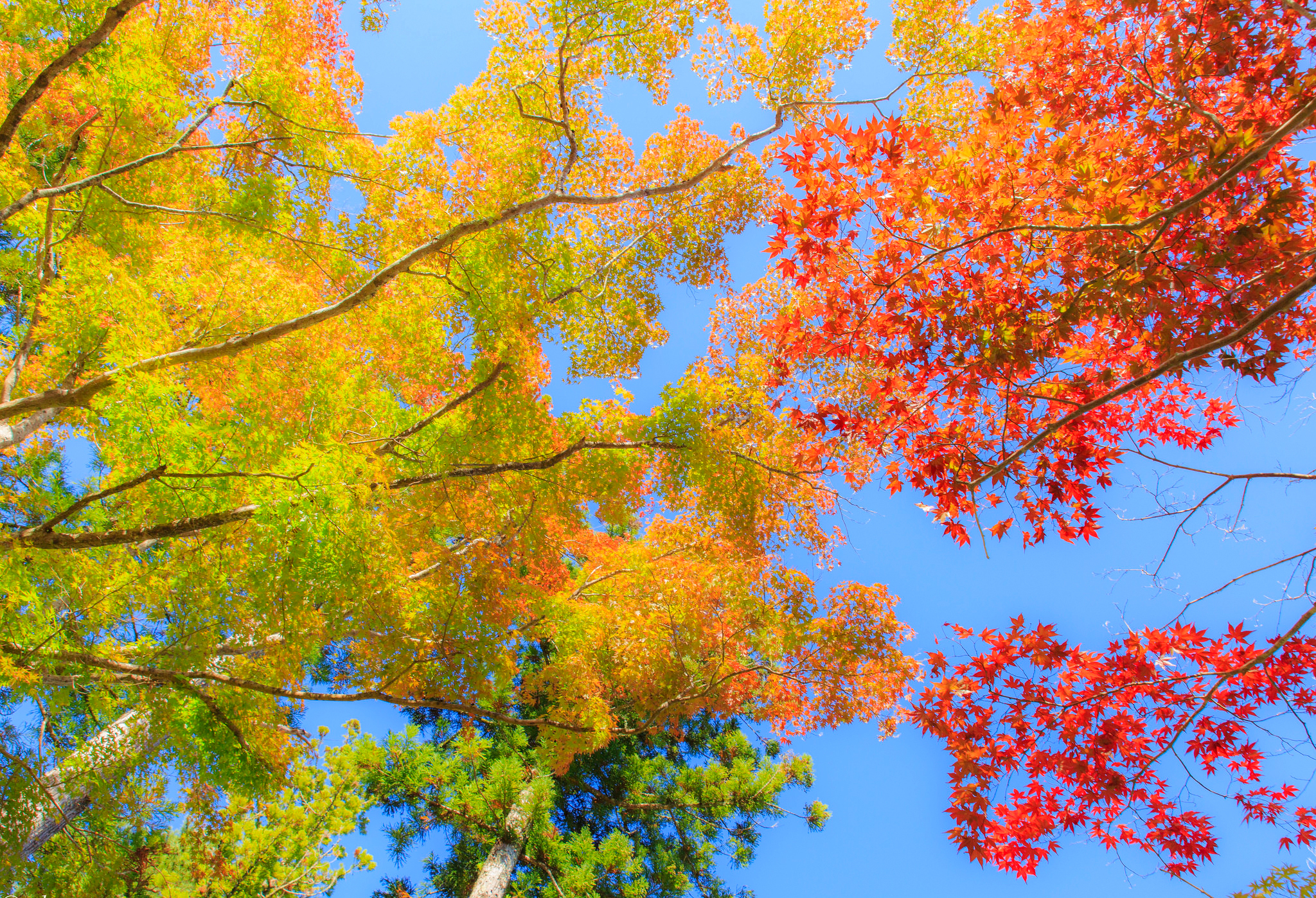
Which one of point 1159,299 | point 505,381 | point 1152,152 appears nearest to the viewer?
point 1159,299

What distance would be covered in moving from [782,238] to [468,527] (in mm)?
3617

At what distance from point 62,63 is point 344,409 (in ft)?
7.01

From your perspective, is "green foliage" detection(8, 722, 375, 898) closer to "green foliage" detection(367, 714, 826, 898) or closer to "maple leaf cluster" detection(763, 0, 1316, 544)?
"green foliage" detection(367, 714, 826, 898)

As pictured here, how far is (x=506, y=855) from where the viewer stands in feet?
21.9

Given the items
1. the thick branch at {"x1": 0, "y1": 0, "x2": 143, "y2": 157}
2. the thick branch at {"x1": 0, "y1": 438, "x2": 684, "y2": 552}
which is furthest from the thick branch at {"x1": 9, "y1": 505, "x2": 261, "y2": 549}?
the thick branch at {"x1": 0, "y1": 0, "x2": 143, "y2": 157}

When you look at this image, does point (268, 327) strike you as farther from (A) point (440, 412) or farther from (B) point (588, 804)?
(B) point (588, 804)

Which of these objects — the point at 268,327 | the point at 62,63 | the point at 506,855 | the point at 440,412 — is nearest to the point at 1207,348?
the point at 440,412

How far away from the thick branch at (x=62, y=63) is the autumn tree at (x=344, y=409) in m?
0.03

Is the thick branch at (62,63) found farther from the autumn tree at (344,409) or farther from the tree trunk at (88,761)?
the tree trunk at (88,761)

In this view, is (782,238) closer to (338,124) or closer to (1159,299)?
(1159,299)

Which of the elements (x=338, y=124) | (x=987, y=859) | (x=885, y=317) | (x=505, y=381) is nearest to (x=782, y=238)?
(x=885, y=317)

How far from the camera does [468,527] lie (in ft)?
15.3

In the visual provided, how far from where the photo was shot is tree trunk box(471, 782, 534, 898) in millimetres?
6406

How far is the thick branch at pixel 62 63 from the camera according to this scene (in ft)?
8.25
